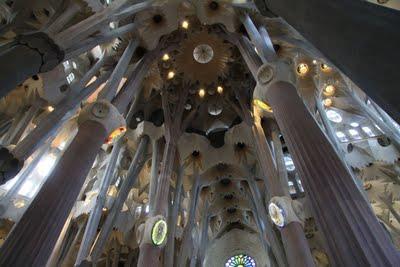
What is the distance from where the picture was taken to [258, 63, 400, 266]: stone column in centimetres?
387

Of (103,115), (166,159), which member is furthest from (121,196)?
(103,115)

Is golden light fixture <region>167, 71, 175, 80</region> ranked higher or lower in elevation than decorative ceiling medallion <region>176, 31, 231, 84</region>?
lower

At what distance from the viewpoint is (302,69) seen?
13.4 metres

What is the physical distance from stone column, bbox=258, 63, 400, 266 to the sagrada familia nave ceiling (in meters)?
0.03

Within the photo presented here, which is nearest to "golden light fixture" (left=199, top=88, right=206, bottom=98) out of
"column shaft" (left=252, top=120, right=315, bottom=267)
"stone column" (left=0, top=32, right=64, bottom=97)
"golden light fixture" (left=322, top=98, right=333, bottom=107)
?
"column shaft" (left=252, top=120, right=315, bottom=267)

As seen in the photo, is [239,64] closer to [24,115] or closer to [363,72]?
[24,115]

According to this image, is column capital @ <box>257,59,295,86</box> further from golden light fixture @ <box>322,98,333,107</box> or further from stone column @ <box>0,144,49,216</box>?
stone column @ <box>0,144,49,216</box>

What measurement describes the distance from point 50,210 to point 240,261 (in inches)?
710

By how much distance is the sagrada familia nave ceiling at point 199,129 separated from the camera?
4102mm

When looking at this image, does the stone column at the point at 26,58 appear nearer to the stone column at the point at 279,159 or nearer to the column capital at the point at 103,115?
the column capital at the point at 103,115

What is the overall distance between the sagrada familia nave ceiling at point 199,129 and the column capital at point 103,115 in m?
0.04

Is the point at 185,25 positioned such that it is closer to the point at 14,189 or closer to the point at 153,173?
the point at 153,173

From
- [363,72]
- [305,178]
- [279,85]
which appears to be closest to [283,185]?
[279,85]

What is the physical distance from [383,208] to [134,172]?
43.9 ft
